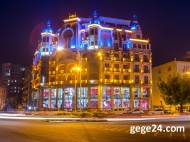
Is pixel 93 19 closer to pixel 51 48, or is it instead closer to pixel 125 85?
pixel 51 48

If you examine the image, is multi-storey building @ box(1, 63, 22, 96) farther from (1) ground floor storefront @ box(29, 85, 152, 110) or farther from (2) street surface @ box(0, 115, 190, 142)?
(2) street surface @ box(0, 115, 190, 142)

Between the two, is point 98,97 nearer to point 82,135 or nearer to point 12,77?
point 82,135

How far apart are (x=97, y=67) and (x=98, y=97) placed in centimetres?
947

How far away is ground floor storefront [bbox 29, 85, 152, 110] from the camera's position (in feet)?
239

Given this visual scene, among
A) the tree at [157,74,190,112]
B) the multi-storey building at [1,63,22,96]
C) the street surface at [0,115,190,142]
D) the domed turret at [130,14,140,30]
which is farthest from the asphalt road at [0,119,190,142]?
the multi-storey building at [1,63,22,96]

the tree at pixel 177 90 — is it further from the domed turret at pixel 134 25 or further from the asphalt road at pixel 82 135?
the domed turret at pixel 134 25

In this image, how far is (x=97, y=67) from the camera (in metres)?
73.8

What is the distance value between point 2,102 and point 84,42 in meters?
68.2

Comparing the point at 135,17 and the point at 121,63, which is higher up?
the point at 135,17

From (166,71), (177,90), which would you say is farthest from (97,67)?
(177,90)

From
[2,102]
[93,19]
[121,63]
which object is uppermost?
[93,19]

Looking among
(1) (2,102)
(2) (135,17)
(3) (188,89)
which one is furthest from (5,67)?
(3) (188,89)

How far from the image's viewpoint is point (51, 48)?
84.3 m

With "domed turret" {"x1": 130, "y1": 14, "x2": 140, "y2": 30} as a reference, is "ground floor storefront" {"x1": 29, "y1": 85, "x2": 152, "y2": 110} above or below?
below
